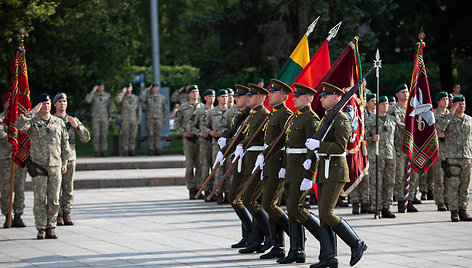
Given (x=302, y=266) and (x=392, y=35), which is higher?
(x=392, y=35)

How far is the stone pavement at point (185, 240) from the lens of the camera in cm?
1097

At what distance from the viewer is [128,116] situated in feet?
85.2

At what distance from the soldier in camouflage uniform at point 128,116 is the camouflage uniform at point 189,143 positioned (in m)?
7.34

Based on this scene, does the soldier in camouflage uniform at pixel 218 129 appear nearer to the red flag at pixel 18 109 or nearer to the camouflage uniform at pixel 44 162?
the red flag at pixel 18 109

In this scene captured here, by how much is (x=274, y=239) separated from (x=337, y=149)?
1.70 meters

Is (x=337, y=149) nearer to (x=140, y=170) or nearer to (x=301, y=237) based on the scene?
(x=301, y=237)

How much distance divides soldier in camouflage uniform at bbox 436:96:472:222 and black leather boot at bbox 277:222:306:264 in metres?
4.65

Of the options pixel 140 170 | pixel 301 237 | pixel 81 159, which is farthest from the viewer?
pixel 81 159

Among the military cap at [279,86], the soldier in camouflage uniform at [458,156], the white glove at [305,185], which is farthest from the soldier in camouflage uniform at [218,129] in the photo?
the white glove at [305,185]

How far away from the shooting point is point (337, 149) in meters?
10.2

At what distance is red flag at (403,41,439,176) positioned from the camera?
1556 cm

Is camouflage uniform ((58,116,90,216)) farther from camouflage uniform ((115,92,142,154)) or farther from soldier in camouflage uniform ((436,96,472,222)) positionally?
camouflage uniform ((115,92,142,154))

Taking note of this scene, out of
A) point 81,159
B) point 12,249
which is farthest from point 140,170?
point 12,249

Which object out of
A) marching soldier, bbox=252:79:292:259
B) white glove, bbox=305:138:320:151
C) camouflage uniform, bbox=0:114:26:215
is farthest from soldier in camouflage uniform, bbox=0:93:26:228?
white glove, bbox=305:138:320:151
